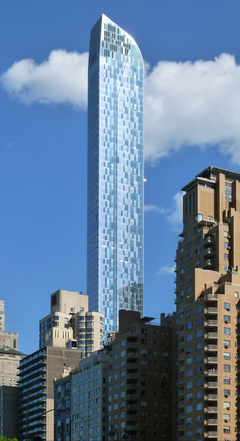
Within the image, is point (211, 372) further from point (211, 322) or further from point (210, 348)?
point (211, 322)

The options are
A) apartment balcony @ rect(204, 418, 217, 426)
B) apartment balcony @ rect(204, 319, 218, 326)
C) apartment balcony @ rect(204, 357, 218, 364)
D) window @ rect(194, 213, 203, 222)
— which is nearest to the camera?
apartment balcony @ rect(204, 418, 217, 426)

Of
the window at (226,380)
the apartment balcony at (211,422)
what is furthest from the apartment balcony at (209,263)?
the apartment balcony at (211,422)

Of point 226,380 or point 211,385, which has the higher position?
point 226,380

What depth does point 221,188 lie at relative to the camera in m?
200

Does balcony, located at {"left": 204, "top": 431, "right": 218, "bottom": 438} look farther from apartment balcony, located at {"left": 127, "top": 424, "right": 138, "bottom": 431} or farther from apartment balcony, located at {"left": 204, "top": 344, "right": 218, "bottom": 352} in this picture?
apartment balcony, located at {"left": 127, "top": 424, "right": 138, "bottom": 431}

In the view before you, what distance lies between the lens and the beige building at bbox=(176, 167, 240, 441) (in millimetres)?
170125

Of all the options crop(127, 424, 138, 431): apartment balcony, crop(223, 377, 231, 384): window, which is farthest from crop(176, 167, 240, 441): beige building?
crop(127, 424, 138, 431): apartment balcony

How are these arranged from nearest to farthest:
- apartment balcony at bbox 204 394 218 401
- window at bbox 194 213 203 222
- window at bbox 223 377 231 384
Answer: apartment balcony at bbox 204 394 218 401
window at bbox 223 377 231 384
window at bbox 194 213 203 222

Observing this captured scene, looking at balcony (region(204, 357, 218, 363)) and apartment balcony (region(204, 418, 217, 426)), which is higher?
balcony (region(204, 357, 218, 363))

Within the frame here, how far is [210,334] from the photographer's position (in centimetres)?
17375

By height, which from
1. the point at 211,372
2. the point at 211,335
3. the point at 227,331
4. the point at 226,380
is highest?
the point at 227,331

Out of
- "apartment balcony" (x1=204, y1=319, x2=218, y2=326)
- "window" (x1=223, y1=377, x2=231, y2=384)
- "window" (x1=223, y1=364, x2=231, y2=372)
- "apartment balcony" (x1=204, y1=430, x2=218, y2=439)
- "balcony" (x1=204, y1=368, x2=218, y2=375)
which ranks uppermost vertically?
"apartment balcony" (x1=204, y1=319, x2=218, y2=326)

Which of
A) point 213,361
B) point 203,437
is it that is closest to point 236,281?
point 213,361

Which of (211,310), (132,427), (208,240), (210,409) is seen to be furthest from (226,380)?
(132,427)
